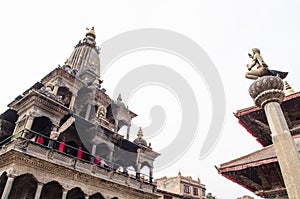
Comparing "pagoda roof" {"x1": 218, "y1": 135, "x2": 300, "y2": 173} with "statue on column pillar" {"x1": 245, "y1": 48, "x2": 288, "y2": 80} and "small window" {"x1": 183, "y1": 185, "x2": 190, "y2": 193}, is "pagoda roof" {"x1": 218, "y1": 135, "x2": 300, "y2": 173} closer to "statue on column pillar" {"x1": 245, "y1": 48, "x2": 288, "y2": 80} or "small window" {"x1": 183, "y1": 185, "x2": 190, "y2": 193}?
"statue on column pillar" {"x1": 245, "y1": 48, "x2": 288, "y2": 80}

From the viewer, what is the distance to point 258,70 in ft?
20.3

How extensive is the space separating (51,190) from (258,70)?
57.9ft

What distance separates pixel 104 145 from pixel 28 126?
283 inches

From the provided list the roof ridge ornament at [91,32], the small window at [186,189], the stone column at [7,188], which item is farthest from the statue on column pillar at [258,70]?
the small window at [186,189]

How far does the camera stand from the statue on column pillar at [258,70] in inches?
243

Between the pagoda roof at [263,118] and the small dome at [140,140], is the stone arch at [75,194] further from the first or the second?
the pagoda roof at [263,118]

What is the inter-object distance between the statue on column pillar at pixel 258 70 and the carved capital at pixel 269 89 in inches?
11.6

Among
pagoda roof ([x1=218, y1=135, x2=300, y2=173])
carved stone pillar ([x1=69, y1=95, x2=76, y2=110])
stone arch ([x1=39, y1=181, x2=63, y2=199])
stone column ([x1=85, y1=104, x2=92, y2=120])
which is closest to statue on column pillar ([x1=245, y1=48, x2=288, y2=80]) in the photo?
pagoda roof ([x1=218, y1=135, x2=300, y2=173])

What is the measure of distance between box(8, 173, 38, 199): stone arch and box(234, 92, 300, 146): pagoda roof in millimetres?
14071

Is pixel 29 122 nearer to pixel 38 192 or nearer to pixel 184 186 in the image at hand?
pixel 38 192

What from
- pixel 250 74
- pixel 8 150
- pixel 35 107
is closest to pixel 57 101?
pixel 35 107

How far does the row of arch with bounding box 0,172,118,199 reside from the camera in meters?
16.0

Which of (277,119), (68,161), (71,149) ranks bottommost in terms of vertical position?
(277,119)

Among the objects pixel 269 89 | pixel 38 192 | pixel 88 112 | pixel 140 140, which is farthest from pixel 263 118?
pixel 88 112
